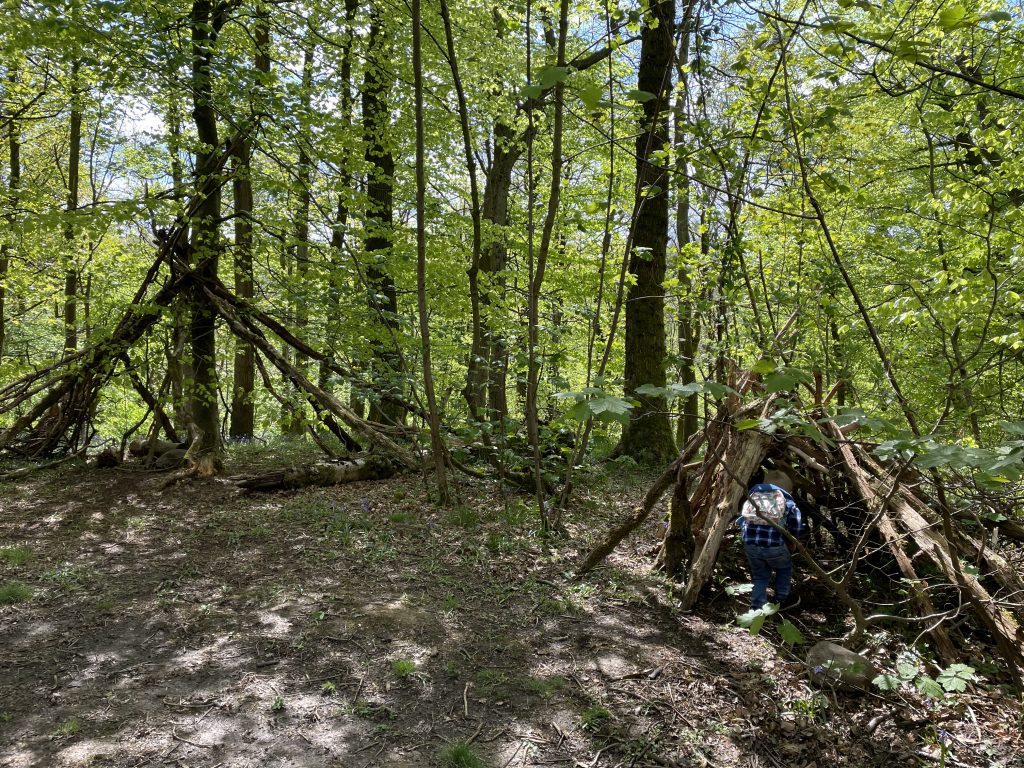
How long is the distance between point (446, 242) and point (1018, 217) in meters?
7.86

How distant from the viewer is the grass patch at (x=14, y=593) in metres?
4.50

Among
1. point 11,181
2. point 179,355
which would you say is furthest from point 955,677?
point 11,181

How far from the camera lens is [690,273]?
6.90m

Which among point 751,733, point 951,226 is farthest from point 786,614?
point 951,226

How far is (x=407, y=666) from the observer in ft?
12.1

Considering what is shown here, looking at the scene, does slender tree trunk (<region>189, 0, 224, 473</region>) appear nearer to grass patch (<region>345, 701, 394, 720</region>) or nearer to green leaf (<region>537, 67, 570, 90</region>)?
grass patch (<region>345, 701, 394, 720</region>)

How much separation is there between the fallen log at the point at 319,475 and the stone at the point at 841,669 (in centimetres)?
634

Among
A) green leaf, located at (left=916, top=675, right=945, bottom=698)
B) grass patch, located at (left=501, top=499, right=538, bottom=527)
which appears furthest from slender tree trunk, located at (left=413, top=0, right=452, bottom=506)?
green leaf, located at (left=916, top=675, right=945, bottom=698)

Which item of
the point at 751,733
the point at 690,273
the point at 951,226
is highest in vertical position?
the point at 951,226

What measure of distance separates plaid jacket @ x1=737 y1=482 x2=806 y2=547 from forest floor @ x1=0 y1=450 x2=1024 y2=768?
0.62 meters

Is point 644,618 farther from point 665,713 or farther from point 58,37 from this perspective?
point 58,37

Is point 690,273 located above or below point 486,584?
above

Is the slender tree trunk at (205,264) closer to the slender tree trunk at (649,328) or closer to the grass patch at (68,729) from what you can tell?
the grass patch at (68,729)

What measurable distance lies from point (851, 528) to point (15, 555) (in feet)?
24.1
